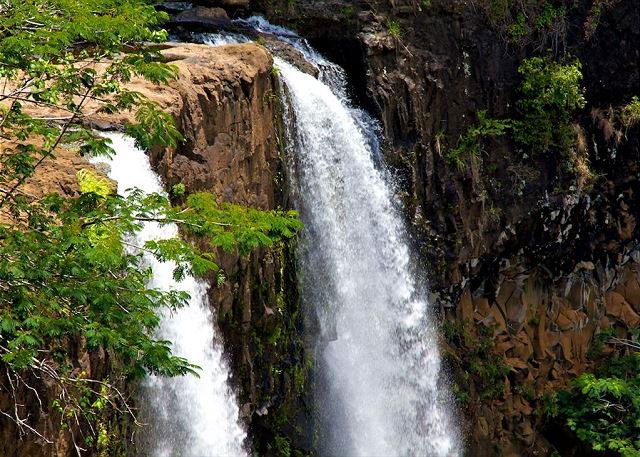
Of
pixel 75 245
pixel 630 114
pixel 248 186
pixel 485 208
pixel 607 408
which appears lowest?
pixel 607 408

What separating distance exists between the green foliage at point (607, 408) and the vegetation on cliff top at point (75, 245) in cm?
1076

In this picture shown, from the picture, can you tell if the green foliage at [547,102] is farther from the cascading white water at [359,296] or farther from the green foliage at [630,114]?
the cascading white water at [359,296]

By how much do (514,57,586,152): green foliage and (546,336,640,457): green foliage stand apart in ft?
14.3

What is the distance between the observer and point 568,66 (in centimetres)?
1560

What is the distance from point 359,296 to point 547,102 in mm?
5700

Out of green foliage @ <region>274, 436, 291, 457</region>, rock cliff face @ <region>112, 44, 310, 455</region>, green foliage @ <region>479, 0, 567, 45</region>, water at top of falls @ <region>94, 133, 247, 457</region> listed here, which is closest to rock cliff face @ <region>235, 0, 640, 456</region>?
green foliage @ <region>479, 0, 567, 45</region>

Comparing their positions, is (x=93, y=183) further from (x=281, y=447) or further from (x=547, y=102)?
(x=547, y=102)

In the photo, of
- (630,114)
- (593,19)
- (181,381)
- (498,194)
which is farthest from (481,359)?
(181,381)

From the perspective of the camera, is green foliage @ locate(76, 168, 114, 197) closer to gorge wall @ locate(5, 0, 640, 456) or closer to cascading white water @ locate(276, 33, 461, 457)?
gorge wall @ locate(5, 0, 640, 456)

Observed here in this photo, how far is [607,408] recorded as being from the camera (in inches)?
607

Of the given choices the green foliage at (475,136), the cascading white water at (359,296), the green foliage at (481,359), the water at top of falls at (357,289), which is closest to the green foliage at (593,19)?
the green foliage at (475,136)

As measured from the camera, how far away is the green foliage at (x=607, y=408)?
14.9m

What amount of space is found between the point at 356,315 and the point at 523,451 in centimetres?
568

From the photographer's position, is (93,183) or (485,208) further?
(485,208)
